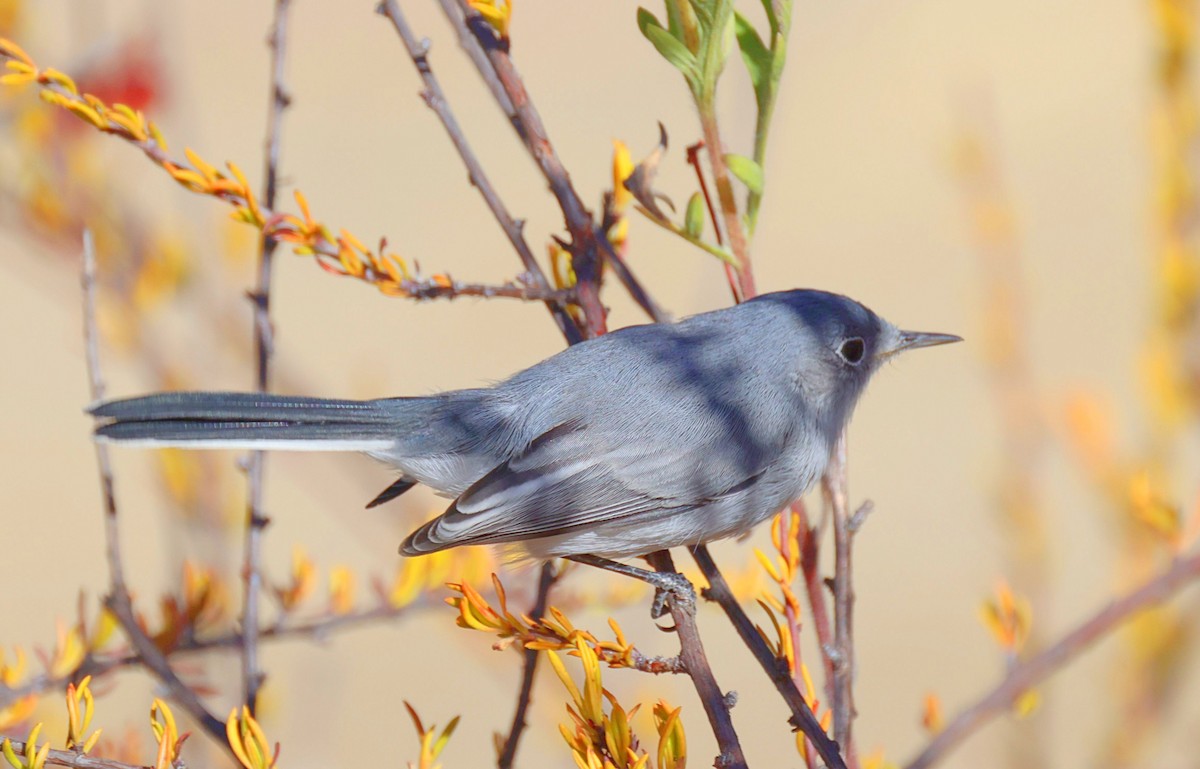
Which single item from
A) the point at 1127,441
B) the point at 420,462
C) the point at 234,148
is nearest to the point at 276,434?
the point at 420,462

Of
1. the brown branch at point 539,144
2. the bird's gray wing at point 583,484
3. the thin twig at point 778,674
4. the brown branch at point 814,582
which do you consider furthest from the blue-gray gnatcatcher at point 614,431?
the brown branch at point 814,582

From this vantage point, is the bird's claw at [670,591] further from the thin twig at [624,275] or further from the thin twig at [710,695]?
the thin twig at [624,275]

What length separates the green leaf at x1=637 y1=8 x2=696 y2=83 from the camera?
62.9 inches

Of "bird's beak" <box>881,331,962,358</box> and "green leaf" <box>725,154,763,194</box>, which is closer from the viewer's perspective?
"green leaf" <box>725,154,763,194</box>

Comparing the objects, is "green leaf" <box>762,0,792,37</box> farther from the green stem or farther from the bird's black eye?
the bird's black eye

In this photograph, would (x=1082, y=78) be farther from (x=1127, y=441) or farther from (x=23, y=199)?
(x=23, y=199)

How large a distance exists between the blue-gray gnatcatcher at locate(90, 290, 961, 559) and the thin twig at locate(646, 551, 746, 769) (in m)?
0.55

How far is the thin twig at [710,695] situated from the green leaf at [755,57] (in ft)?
2.44

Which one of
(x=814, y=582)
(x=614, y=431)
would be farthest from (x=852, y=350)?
(x=814, y=582)

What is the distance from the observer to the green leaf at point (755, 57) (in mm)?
1647

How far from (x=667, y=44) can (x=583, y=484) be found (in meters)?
0.97

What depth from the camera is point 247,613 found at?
5.76 feet

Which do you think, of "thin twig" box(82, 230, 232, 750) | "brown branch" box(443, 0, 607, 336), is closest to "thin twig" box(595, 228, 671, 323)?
"brown branch" box(443, 0, 607, 336)

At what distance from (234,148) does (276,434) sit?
1249cm
